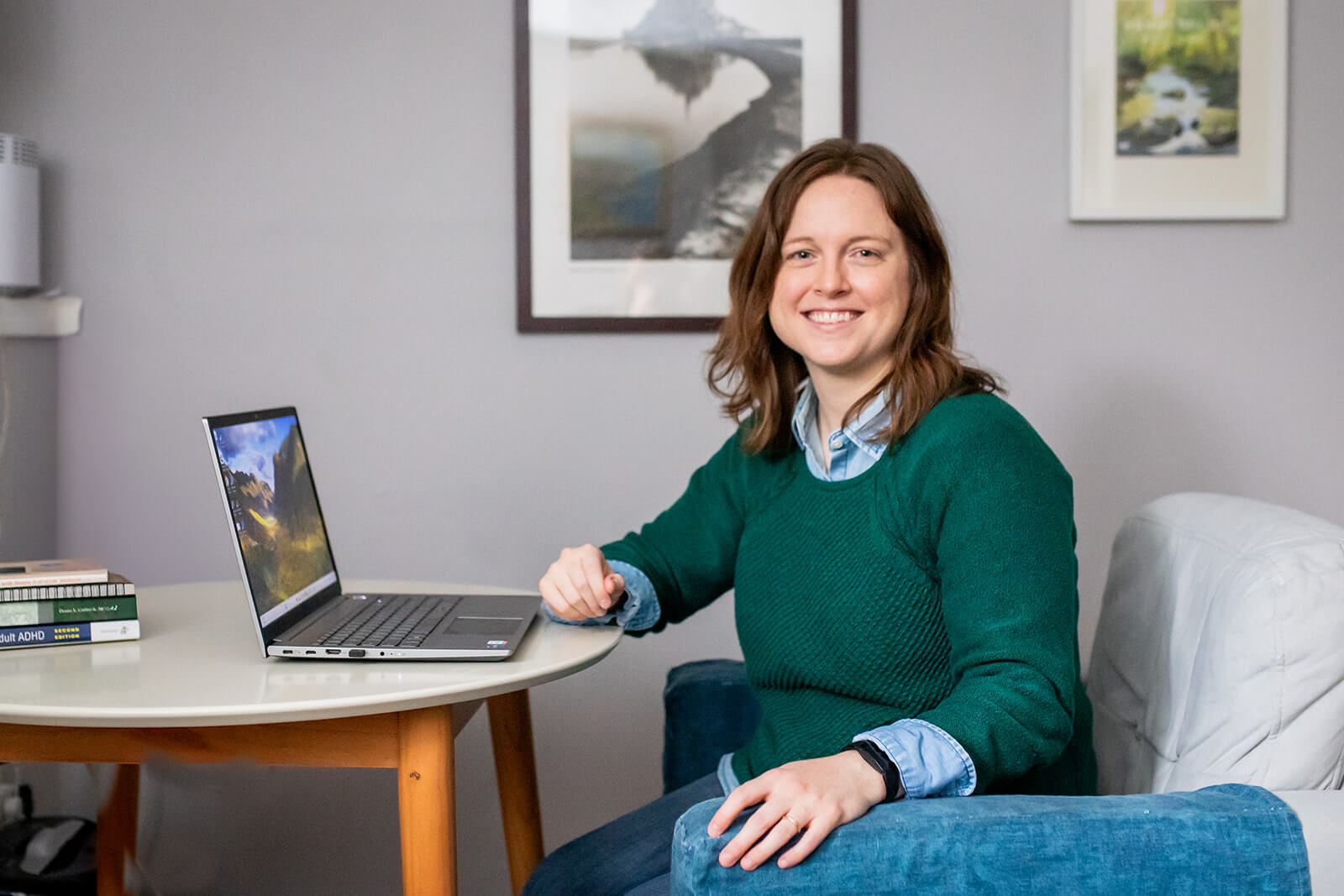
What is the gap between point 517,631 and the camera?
136 cm

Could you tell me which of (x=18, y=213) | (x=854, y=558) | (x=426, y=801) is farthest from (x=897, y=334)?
(x=18, y=213)

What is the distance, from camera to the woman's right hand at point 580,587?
1.41 m

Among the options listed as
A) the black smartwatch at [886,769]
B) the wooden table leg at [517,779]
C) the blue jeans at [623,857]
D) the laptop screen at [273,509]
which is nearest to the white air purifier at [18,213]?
the laptop screen at [273,509]

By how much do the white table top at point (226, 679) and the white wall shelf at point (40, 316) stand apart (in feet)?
3.05

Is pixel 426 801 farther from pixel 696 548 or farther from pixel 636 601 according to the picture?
pixel 696 548

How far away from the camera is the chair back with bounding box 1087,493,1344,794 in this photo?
3.54 ft

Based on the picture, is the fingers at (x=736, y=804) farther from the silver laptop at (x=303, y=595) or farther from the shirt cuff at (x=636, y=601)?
the shirt cuff at (x=636, y=601)

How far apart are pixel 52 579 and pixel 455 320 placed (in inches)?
39.8

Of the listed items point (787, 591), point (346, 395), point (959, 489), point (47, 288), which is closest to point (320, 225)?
point (346, 395)

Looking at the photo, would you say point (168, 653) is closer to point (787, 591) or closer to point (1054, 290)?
point (787, 591)

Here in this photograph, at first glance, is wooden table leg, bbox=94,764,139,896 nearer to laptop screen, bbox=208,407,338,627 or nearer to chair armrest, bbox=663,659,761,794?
laptop screen, bbox=208,407,338,627

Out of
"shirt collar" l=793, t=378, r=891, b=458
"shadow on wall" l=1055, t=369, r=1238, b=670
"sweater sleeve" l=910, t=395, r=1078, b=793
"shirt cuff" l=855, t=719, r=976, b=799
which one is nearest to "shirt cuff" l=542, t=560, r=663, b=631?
"shirt collar" l=793, t=378, r=891, b=458

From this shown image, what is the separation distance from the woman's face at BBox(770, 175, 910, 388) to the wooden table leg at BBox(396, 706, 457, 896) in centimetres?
59

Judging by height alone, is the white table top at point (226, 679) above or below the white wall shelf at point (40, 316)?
below
